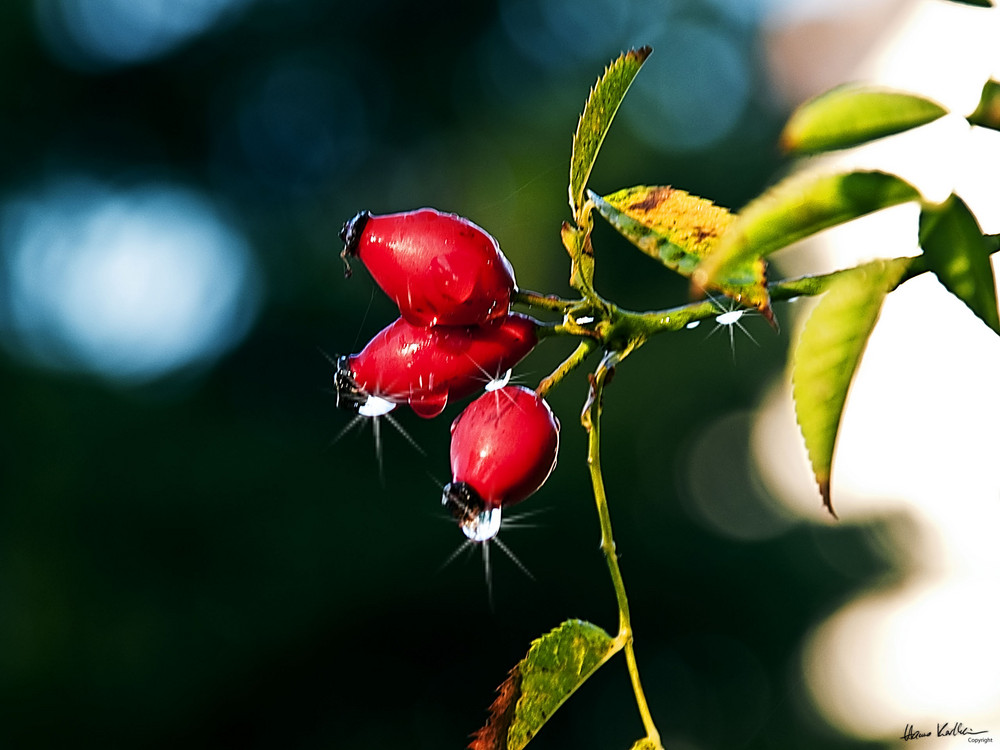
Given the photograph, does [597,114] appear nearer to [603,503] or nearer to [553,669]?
[603,503]

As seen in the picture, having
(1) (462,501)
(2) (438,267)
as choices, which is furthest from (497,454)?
(2) (438,267)

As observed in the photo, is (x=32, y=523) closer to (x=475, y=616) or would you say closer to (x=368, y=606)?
(x=368, y=606)

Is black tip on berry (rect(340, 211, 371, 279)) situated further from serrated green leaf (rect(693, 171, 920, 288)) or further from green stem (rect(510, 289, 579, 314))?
serrated green leaf (rect(693, 171, 920, 288))

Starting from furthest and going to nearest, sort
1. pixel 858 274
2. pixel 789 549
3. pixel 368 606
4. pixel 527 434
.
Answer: pixel 789 549 < pixel 368 606 < pixel 527 434 < pixel 858 274

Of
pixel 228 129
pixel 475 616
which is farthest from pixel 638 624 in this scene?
pixel 228 129

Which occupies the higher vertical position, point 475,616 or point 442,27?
point 442,27
